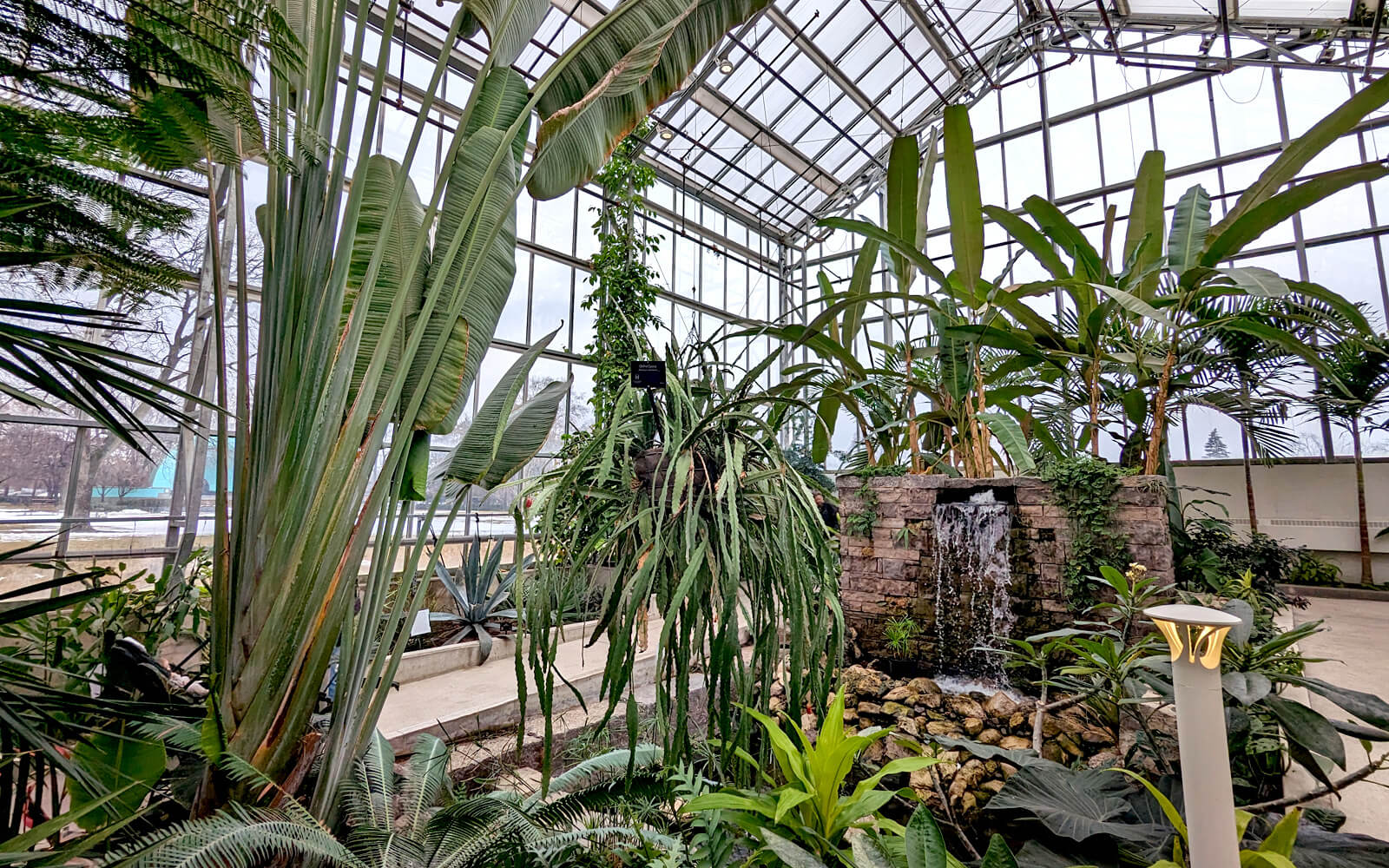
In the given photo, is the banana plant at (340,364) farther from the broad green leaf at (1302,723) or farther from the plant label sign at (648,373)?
the broad green leaf at (1302,723)

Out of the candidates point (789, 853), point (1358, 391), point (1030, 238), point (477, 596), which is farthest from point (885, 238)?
point (1358, 391)

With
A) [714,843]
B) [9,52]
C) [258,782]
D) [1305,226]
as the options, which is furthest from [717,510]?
[1305,226]

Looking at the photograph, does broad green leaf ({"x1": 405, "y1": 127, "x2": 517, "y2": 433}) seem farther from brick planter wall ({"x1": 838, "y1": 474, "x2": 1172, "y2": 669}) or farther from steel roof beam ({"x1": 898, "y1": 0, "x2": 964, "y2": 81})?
steel roof beam ({"x1": 898, "y1": 0, "x2": 964, "y2": 81})

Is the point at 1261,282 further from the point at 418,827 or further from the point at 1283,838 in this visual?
the point at 418,827

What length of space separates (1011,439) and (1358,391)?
4338 millimetres

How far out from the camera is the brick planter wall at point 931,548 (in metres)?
2.69

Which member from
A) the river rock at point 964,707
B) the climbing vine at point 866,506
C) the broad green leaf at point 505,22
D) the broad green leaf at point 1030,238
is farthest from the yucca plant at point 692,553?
the climbing vine at point 866,506

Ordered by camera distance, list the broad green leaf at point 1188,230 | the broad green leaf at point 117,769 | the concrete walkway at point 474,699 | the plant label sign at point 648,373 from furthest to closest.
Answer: the broad green leaf at point 1188,230 → the concrete walkway at point 474,699 → the plant label sign at point 648,373 → the broad green leaf at point 117,769

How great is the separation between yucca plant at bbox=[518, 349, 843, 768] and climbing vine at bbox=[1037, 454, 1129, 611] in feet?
7.38

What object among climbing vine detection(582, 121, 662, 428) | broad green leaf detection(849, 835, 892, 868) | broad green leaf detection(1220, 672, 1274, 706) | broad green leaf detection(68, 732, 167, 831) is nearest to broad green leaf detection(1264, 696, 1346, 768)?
broad green leaf detection(1220, 672, 1274, 706)

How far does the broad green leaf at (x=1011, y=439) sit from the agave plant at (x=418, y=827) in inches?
77.4

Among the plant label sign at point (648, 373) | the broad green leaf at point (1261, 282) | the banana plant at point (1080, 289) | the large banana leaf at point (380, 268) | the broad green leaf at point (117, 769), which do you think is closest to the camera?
the broad green leaf at point (117, 769)

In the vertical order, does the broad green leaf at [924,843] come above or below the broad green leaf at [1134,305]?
below

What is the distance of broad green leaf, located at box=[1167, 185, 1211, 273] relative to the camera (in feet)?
9.59
